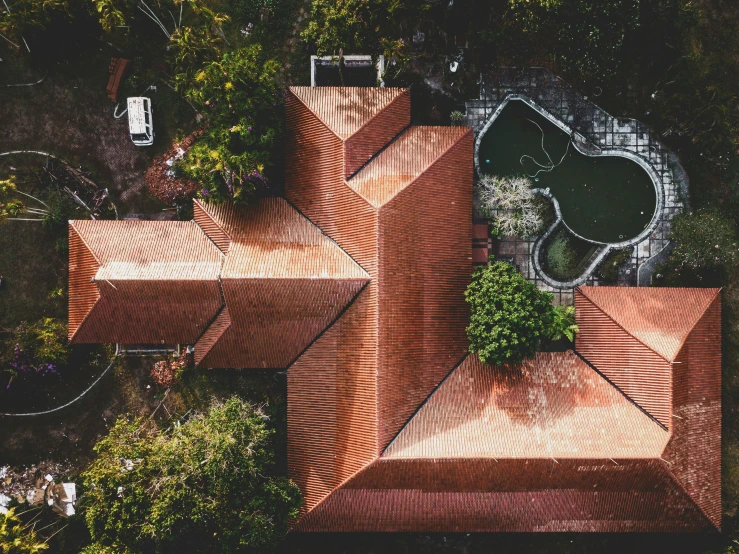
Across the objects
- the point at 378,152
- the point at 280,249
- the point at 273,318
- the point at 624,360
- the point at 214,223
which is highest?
the point at 378,152

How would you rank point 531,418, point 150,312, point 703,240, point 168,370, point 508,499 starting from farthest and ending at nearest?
point 168,370, point 703,240, point 150,312, point 508,499, point 531,418

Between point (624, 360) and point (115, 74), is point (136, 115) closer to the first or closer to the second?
point (115, 74)

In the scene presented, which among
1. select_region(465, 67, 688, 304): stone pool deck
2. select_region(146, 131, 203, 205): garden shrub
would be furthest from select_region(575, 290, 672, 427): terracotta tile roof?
select_region(146, 131, 203, 205): garden shrub

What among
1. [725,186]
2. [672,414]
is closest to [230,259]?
[672,414]

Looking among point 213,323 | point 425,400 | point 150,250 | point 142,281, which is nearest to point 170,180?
point 150,250

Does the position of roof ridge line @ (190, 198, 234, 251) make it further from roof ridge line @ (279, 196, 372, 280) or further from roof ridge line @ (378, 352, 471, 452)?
roof ridge line @ (378, 352, 471, 452)

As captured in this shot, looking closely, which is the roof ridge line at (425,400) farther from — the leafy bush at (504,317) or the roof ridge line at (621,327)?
the roof ridge line at (621,327)

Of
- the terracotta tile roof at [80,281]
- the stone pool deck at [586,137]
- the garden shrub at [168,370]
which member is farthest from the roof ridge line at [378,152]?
the garden shrub at [168,370]
